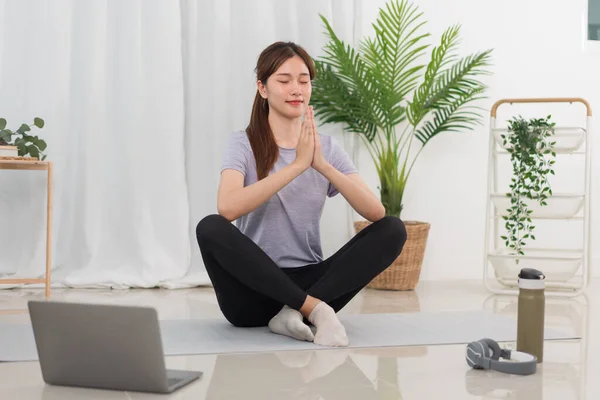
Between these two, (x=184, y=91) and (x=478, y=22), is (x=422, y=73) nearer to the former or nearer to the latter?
(x=478, y=22)

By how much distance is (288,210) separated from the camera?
2.46 meters

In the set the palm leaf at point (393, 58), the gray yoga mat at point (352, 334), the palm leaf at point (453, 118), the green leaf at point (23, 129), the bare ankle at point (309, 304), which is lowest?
the gray yoga mat at point (352, 334)

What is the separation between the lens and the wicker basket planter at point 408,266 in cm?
361

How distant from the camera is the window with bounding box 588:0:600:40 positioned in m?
4.23

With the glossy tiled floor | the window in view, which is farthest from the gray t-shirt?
the window

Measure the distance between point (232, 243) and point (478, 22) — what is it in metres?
2.39

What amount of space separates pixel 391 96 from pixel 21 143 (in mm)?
1604

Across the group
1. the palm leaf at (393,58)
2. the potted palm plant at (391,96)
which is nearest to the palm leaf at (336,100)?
the potted palm plant at (391,96)

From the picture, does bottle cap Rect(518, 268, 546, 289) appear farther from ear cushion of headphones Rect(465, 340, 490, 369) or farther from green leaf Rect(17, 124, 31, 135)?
green leaf Rect(17, 124, 31, 135)

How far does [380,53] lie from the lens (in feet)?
12.4

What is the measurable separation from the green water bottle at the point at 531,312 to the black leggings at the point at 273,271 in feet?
1.63

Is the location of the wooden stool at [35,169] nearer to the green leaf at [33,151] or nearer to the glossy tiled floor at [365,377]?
the green leaf at [33,151]

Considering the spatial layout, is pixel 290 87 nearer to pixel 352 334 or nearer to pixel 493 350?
pixel 352 334

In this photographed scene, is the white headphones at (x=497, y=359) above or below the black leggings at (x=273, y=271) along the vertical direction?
below
